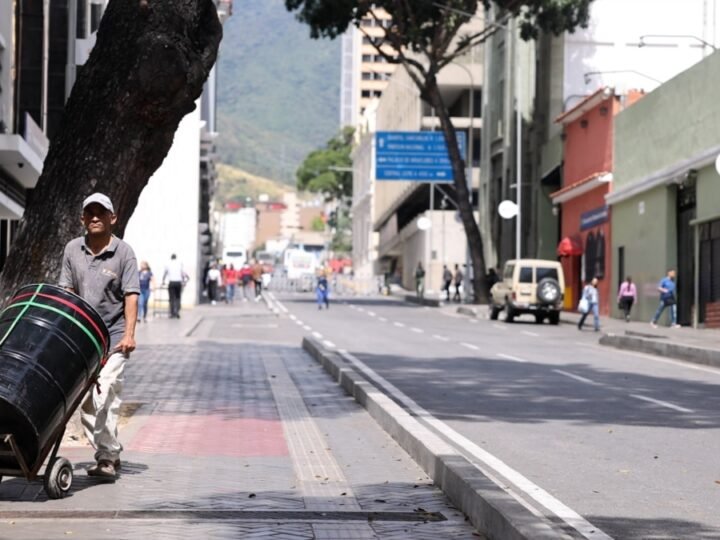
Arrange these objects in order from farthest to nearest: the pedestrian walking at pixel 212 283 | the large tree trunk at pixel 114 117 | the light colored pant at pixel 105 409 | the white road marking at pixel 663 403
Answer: the pedestrian walking at pixel 212 283 → the white road marking at pixel 663 403 → the large tree trunk at pixel 114 117 → the light colored pant at pixel 105 409

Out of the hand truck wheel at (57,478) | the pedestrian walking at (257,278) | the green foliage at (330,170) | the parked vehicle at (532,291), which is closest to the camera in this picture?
the hand truck wheel at (57,478)

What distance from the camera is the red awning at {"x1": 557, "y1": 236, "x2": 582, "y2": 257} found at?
5350 cm

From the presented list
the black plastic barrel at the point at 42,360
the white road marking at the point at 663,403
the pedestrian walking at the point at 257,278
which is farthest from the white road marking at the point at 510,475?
the pedestrian walking at the point at 257,278

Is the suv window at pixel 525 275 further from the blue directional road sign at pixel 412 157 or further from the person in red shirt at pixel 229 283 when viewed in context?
the person in red shirt at pixel 229 283

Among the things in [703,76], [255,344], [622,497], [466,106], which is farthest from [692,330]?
[466,106]

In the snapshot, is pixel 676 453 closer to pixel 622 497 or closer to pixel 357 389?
pixel 622 497

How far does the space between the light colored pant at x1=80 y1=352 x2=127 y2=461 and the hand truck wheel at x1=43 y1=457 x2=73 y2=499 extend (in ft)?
1.73

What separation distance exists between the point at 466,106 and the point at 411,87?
8519mm

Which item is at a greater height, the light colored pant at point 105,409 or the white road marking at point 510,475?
the light colored pant at point 105,409

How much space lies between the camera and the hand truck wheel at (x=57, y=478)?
880cm

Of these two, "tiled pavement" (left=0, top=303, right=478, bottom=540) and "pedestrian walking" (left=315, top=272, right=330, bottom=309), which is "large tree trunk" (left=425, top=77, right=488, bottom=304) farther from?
"tiled pavement" (left=0, top=303, right=478, bottom=540)

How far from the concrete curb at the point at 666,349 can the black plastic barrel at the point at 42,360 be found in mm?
17338

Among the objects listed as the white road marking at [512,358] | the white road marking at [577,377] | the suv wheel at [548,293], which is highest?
the suv wheel at [548,293]

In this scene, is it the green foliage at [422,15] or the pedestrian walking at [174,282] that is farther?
the green foliage at [422,15]
